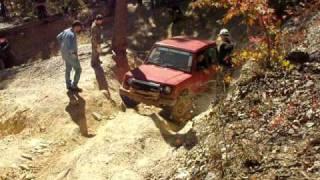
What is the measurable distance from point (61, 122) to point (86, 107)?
0.79 meters

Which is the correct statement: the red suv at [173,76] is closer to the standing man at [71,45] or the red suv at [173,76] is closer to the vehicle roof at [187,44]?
the vehicle roof at [187,44]

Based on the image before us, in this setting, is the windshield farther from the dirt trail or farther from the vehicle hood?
the dirt trail

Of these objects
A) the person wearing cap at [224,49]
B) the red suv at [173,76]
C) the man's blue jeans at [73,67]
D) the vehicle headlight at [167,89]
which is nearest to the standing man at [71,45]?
the man's blue jeans at [73,67]

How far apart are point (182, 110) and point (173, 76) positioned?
0.82 meters

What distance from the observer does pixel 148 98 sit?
11.6 m

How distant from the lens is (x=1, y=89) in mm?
14594

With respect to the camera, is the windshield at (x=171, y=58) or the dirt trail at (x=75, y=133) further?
the windshield at (x=171, y=58)

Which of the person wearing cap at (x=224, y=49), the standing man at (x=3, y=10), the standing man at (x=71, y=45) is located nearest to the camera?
the standing man at (x=71, y=45)

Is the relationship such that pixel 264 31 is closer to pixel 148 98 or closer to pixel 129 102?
pixel 148 98

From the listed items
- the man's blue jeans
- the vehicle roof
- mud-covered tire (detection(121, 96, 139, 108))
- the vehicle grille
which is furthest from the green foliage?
the man's blue jeans

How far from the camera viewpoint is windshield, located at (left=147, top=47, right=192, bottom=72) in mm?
12180

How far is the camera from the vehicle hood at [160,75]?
11.5m

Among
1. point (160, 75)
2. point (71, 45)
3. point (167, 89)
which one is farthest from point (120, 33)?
→ point (167, 89)

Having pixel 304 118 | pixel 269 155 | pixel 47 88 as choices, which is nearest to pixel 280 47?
pixel 304 118
